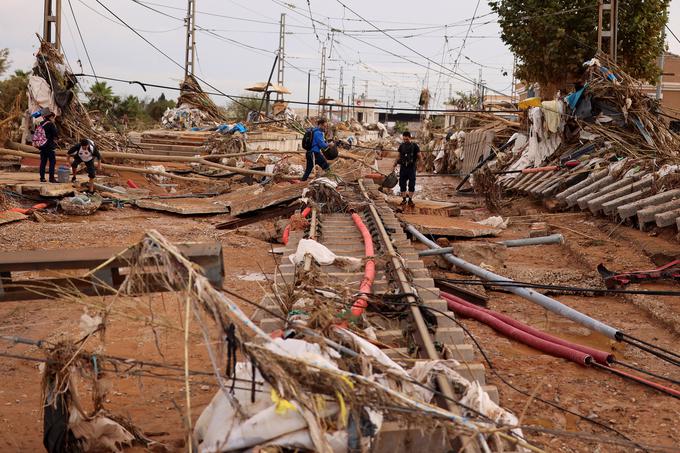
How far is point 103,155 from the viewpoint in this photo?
18.7 metres

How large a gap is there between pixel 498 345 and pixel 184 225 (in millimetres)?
8330

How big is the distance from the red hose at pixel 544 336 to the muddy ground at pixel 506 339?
194mm

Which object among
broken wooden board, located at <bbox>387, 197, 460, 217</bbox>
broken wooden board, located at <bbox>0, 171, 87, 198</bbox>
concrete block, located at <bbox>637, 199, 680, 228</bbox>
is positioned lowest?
broken wooden board, located at <bbox>387, 197, 460, 217</bbox>

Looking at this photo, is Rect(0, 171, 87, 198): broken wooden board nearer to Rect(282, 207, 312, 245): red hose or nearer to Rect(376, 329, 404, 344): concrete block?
Rect(282, 207, 312, 245): red hose

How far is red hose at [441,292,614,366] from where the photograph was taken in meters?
6.41

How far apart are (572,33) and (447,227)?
58.5ft

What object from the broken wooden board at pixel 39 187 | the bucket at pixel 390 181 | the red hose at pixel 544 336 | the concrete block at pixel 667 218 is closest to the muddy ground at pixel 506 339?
the red hose at pixel 544 336

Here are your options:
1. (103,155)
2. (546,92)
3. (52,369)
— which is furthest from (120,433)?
(546,92)

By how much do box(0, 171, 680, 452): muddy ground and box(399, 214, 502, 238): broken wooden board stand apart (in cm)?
82

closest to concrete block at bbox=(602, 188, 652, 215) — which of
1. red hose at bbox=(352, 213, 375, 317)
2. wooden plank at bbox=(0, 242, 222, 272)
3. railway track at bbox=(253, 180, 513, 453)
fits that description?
railway track at bbox=(253, 180, 513, 453)

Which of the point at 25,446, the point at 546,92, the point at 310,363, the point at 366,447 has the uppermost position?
the point at 546,92

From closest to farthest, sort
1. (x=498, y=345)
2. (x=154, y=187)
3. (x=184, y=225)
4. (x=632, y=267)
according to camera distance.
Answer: (x=498, y=345) < (x=632, y=267) < (x=184, y=225) < (x=154, y=187)

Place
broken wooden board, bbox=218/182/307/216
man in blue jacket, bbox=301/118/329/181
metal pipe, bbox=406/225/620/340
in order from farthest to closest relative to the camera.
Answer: man in blue jacket, bbox=301/118/329/181, broken wooden board, bbox=218/182/307/216, metal pipe, bbox=406/225/620/340

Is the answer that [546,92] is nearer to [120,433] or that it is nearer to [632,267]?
[632,267]
